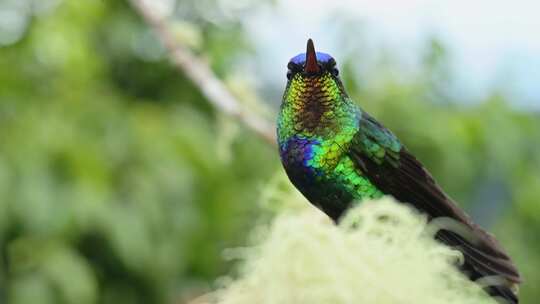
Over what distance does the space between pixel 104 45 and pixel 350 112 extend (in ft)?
7.15

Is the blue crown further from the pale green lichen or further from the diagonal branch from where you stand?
the diagonal branch

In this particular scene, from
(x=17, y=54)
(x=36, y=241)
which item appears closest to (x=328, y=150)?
(x=36, y=241)

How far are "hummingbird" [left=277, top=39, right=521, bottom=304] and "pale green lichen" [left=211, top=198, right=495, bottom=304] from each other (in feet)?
0.37

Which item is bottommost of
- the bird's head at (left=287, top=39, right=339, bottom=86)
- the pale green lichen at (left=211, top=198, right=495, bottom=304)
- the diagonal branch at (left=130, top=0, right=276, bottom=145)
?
the pale green lichen at (left=211, top=198, right=495, bottom=304)

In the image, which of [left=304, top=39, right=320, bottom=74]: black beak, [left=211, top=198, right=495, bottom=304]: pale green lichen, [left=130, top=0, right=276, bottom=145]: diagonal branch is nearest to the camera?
[left=211, top=198, right=495, bottom=304]: pale green lichen

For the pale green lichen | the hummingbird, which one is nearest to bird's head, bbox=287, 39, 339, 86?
the hummingbird

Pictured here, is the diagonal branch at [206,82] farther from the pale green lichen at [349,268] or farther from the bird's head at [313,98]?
the pale green lichen at [349,268]

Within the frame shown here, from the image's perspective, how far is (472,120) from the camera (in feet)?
7.47

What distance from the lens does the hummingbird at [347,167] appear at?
714mm

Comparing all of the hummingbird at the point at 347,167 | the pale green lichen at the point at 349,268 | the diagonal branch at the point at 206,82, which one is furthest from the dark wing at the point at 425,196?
the diagonal branch at the point at 206,82

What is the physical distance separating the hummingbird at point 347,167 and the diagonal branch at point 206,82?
0.61 metres

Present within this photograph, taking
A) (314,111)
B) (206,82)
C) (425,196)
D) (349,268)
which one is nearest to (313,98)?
(314,111)

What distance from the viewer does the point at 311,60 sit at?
0.69m

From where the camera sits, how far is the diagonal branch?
1.49 metres
